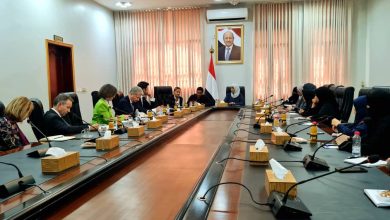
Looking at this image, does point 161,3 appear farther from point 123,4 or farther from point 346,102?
point 346,102

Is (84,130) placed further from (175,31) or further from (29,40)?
(175,31)

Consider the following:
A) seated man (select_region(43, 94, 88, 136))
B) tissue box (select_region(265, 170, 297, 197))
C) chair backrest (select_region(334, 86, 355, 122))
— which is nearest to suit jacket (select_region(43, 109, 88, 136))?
seated man (select_region(43, 94, 88, 136))

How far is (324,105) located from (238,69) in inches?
128

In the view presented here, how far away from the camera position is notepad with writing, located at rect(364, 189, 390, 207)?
3.27ft

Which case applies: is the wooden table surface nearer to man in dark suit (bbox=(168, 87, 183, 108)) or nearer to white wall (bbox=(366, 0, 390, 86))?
man in dark suit (bbox=(168, 87, 183, 108))

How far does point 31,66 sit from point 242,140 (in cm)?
385

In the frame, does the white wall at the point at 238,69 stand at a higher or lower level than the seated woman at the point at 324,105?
higher

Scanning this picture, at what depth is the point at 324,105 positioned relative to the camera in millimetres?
4160

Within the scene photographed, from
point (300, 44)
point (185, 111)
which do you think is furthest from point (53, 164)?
point (300, 44)

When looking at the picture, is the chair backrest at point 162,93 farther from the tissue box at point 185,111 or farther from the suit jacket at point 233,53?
the tissue box at point 185,111

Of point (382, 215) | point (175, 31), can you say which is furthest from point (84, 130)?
point (175, 31)

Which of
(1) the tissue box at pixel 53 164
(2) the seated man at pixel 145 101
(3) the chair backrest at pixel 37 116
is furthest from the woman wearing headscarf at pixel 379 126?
(2) the seated man at pixel 145 101

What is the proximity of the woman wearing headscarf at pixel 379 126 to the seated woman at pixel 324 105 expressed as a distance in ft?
5.28

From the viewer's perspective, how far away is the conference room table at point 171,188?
3.37 feet
